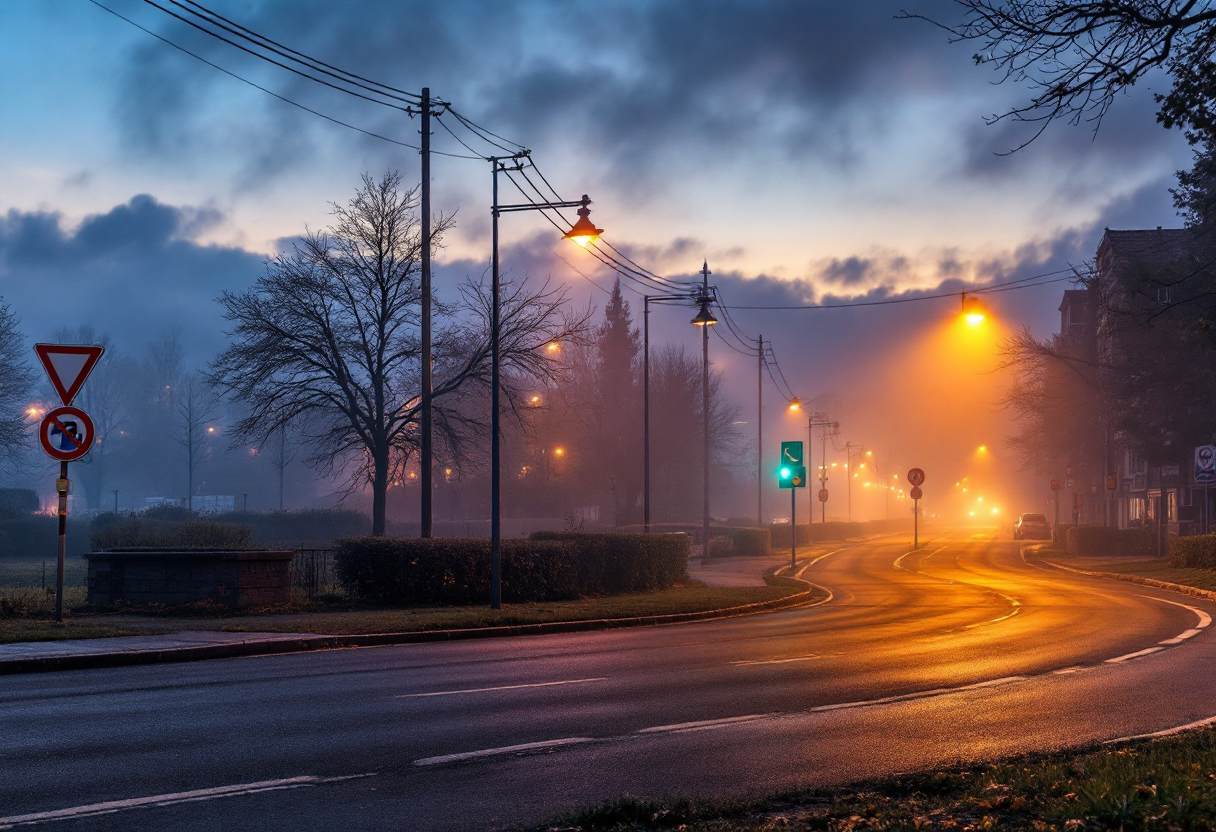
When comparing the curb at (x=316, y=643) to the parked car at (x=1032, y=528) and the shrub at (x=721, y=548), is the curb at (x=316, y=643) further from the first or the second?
the parked car at (x=1032, y=528)

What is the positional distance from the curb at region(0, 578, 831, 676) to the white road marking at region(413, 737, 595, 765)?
7.00 m

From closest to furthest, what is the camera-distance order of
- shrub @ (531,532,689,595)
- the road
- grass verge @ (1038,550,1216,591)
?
the road → shrub @ (531,532,689,595) → grass verge @ (1038,550,1216,591)

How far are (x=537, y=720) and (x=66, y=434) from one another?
985cm

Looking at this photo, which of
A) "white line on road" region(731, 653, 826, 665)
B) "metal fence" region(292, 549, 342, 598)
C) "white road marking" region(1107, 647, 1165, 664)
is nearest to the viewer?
"white line on road" region(731, 653, 826, 665)

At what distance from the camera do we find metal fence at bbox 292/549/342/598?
72.6 ft

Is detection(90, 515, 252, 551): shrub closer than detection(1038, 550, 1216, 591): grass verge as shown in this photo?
Yes

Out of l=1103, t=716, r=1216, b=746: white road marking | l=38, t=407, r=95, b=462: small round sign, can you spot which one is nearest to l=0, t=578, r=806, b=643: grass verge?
l=38, t=407, r=95, b=462: small round sign

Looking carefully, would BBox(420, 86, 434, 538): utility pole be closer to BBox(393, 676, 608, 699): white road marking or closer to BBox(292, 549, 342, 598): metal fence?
BBox(292, 549, 342, 598): metal fence

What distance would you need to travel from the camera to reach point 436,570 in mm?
21938

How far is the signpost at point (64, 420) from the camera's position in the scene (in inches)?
609

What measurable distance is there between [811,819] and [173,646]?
1049 centimetres

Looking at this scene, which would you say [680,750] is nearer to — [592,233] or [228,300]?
[592,233]

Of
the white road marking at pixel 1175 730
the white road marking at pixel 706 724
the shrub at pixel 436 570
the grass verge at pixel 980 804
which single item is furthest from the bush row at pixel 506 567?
the grass verge at pixel 980 804

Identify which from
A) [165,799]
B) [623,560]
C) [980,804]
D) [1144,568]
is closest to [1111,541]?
[1144,568]
